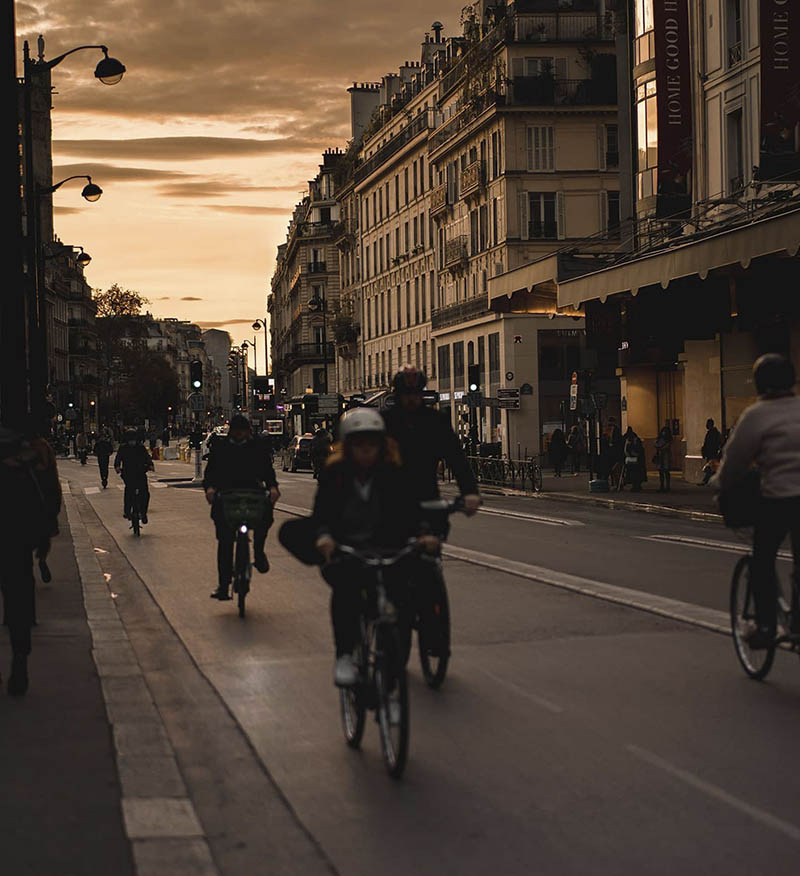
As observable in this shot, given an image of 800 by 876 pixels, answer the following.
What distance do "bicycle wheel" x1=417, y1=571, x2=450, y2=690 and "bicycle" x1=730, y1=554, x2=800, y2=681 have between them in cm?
171

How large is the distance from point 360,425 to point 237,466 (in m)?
7.08

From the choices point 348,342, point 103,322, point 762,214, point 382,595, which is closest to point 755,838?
point 382,595

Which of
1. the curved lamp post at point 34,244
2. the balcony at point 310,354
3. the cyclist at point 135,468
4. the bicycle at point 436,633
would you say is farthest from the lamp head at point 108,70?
the balcony at point 310,354

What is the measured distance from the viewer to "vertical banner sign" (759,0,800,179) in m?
32.0

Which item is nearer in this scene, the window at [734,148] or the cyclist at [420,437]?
the cyclist at [420,437]

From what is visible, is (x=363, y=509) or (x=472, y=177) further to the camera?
(x=472, y=177)

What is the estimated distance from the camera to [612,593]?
14266 mm

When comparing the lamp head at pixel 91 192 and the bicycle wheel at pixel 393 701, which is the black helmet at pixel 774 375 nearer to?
the bicycle wheel at pixel 393 701

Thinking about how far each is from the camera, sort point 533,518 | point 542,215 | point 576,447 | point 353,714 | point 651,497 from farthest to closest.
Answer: point 542,215 < point 576,447 < point 651,497 < point 533,518 < point 353,714

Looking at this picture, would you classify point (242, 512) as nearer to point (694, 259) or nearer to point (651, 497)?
point (694, 259)

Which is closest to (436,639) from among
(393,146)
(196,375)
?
(196,375)

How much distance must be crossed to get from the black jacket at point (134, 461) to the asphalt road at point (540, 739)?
948 centimetres

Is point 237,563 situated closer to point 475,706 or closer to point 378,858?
point 475,706

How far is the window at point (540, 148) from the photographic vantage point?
66.7m
